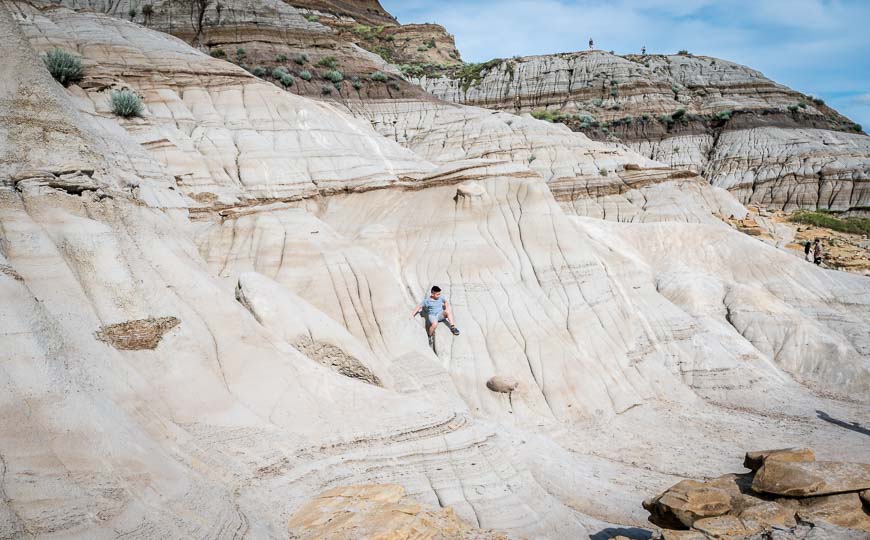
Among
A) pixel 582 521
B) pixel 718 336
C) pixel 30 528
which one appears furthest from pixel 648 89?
pixel 30 528

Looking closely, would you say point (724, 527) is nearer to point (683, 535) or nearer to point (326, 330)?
point (683, 535)

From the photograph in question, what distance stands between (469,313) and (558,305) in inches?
101

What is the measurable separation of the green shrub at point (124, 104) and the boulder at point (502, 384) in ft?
37.2

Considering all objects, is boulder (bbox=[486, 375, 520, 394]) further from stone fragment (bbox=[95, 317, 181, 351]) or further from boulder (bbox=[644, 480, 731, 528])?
stone fragment (bbox=[95, 317, 181, 351])

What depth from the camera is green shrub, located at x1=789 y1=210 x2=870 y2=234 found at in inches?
1559

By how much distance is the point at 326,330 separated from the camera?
1029cm

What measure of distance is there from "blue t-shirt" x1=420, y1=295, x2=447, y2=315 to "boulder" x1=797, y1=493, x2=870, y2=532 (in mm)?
7804

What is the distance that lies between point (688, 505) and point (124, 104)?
1521 centimetres

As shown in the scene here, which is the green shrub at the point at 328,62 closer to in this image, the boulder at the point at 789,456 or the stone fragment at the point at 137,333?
the stone fragment at the point at 137,333

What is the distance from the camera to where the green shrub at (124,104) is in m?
14.8

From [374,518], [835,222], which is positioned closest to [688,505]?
[374,518]

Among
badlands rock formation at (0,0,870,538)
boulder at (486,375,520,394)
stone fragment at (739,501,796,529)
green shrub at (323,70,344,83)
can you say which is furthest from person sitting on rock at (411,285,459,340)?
green shrub at (323,70,344,83)

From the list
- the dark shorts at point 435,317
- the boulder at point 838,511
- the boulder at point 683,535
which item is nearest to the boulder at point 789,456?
the boulder at point 838,511

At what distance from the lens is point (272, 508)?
635 cm
